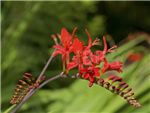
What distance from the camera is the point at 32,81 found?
105 cm

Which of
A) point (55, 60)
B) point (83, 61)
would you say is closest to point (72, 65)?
point (83, 61)

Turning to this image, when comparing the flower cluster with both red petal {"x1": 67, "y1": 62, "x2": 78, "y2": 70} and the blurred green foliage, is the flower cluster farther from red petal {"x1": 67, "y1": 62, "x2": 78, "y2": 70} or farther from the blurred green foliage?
the blurred green foliage

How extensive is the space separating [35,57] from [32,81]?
2209 mm

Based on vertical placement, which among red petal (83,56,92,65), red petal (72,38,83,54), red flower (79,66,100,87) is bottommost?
red flower (79,66,100,87)

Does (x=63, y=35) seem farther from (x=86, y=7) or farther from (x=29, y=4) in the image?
(x=86, y=7)

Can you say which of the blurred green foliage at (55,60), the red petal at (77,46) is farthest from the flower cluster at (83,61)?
the blurred green foliage at (55,60)

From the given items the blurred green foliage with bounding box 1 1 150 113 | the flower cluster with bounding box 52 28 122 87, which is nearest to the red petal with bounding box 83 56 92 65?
the flower cluster with bounding box 52 28 122 87

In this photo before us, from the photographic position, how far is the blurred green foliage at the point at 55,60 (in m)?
1.99

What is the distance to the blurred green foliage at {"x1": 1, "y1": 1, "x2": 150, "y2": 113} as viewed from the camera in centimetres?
199

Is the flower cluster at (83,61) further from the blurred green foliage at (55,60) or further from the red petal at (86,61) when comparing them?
the blurred green foliage at (55,60)

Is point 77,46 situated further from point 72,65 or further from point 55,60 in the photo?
point 55,60

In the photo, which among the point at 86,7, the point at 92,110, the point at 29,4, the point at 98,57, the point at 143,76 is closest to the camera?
the point at 98,57

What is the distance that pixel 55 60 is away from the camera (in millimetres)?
3461

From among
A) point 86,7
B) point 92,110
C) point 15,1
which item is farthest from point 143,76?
point 86,7
